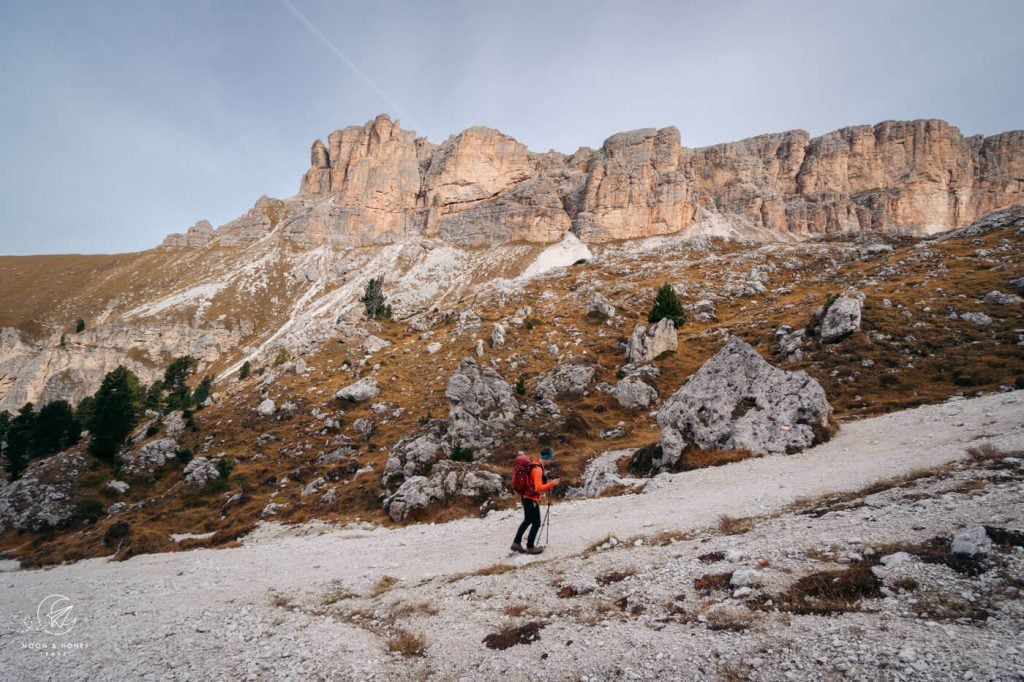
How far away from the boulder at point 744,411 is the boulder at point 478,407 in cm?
1319

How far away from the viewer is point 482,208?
179 metres

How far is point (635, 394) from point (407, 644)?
1244 inches

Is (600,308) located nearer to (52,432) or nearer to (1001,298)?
(1001,298)

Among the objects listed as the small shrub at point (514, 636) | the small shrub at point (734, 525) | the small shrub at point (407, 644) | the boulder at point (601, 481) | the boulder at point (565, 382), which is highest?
the boulder at point (565, 382)

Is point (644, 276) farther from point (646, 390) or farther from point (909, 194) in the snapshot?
point (909, 194)

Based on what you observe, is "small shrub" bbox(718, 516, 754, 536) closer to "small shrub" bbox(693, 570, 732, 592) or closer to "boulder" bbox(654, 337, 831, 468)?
"small shrub" bbox(693, 570, 732, 592)

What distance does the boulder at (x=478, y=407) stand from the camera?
33.2 m

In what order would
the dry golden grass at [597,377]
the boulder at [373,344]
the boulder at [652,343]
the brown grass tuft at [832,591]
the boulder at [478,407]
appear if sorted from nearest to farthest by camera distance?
the brown grass tuft at [832,591] < the dry golden grass at [597,377] < the boulder at [478,407] < the boulder at [652,343] < the boulder at [373,344]

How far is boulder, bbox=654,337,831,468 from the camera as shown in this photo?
2094cm

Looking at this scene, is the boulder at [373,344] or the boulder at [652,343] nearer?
the boulder at [652,343]

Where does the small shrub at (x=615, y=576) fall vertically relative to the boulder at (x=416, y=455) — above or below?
above

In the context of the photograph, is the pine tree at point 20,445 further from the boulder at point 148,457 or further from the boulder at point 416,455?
the boulder at point 416,455

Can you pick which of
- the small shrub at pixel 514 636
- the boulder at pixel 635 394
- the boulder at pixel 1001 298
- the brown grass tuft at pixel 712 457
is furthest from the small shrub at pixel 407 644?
the boulder at pixel 1001 298

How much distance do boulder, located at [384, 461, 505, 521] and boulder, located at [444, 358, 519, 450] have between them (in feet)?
21.8
